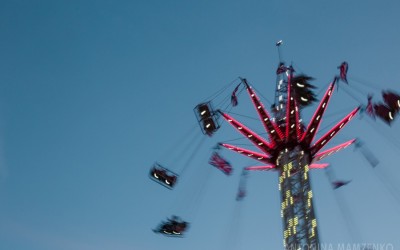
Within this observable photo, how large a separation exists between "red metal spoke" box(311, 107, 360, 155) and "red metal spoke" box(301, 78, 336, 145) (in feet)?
1.59

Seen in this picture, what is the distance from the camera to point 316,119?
37.8 metres

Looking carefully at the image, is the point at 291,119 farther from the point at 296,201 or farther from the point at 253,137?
the point at 296,201

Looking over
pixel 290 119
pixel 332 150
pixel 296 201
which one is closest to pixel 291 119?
pixel 290 119

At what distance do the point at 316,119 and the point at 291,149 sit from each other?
242 cm

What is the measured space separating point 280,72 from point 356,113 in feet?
22.6

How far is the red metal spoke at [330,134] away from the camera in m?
37.7

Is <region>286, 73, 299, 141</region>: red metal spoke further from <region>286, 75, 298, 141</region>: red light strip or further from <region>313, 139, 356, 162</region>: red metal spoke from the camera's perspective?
<region>313, 139, 356, 162</region>: red metal spoke

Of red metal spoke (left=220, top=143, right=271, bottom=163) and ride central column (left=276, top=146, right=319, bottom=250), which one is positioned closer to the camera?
ride central column (left=276, top=146, right=319, bottom=250)

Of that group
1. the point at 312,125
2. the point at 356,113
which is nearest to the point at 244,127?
the point at 312,125

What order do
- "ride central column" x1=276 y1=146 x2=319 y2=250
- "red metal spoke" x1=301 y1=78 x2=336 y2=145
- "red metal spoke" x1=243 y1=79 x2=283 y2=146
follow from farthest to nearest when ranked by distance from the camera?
1. "red metal spoke" x1=243 y1=79 x2=283 y2=146
2. "red metal spoke" x1=301 y1=78 x2=336 y2=145
3. "ride central column" x1=276 y1=146 x2=319 y2=250

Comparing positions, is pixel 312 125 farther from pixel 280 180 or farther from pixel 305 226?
pixel 305 226

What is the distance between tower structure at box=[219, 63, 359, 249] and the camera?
35375 millimetres

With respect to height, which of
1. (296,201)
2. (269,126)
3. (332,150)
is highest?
(269,126)

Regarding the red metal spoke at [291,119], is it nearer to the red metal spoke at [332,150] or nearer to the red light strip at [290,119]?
the red light strip at [290,119]
